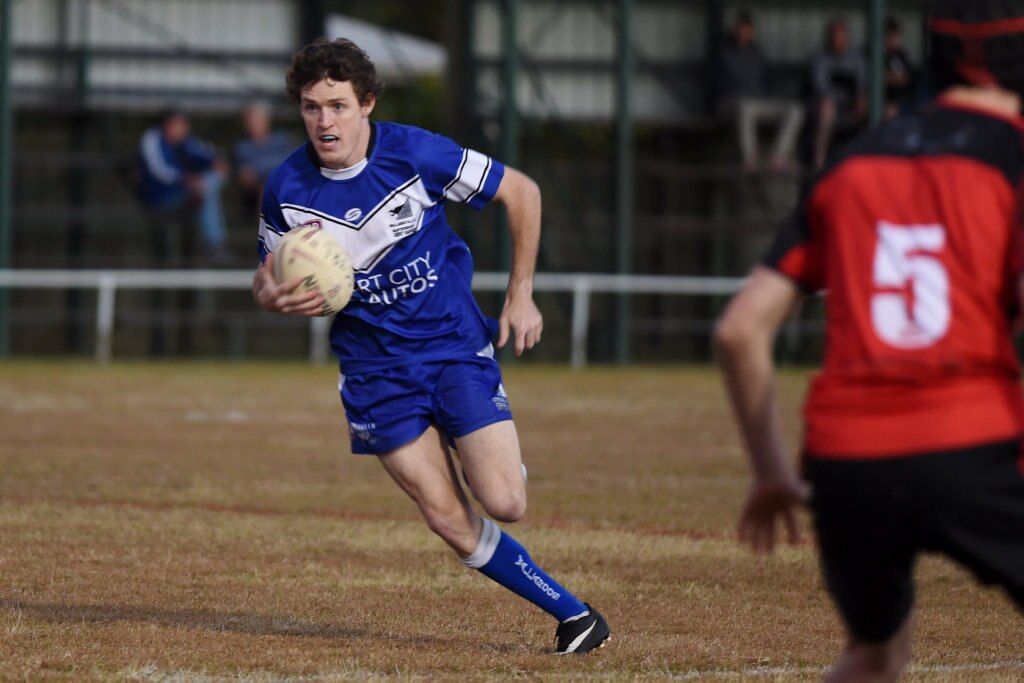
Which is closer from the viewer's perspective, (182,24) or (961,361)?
(961,361)

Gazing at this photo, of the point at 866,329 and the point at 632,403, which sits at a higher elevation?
the point at 866,329

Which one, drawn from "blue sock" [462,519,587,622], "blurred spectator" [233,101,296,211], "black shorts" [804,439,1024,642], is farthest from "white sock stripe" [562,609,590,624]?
"blurred spectator" [233,101,296,211]

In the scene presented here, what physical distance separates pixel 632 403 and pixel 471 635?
33.2ft

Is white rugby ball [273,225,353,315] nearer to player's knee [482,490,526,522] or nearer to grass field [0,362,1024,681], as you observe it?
player's knee [482,490,526,522]

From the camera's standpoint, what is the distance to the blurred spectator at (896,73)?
22.4 m

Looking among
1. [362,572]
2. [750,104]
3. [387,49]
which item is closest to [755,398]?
[362,572]

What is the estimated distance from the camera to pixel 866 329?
3.26 metres

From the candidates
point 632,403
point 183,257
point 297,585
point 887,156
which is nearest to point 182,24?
point 183,257

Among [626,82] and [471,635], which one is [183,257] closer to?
[626,82]

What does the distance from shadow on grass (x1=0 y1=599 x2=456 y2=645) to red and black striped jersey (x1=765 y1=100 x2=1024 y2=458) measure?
293 centimetres

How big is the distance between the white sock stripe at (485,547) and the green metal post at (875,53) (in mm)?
16509

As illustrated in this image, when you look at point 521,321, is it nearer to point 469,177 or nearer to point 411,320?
point 411,320

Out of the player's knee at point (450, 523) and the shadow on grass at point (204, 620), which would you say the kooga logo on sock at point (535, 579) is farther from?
the shadow on grass at point (204, 620)

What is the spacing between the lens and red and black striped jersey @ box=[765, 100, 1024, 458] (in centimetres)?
322
